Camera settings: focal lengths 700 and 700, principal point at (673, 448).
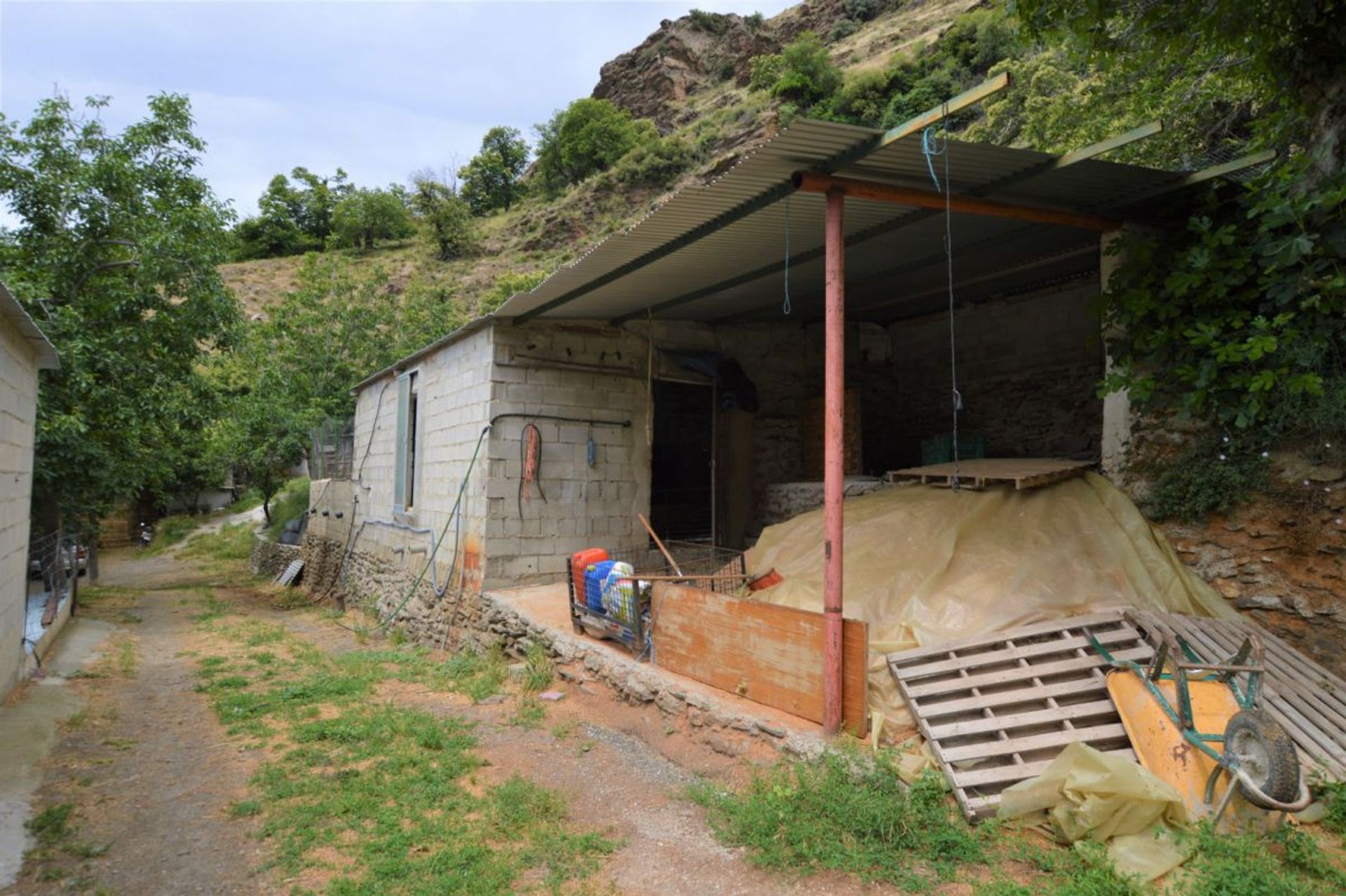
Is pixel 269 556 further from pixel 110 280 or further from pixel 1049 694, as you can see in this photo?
pixel 1049 694

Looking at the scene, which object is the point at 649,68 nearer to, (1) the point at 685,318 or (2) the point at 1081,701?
(1) the point at 685,318

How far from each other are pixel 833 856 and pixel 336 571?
13.4m

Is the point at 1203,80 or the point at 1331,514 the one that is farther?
the point at 1203,80

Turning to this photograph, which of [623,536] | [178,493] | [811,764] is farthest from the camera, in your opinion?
[178,493]

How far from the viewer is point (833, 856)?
324cm

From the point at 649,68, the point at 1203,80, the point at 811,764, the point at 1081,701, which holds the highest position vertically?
the point at 649,68

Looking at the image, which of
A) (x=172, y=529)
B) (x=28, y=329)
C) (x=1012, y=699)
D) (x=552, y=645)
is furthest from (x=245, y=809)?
(x=172, y=529)

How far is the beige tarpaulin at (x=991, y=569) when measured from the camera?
4.49m

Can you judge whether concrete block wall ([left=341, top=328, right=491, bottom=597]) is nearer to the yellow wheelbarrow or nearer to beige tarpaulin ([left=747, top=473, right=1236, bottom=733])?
beige tarpaulin ([left=747, top=473, right=1236, bottom=733])

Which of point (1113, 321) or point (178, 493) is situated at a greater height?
point (1113, 321)

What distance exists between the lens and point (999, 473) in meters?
5.86

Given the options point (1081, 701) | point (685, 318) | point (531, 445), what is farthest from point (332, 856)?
point (685, 318)

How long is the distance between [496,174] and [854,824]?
1974 inches

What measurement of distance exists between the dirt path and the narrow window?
13.0 feet
